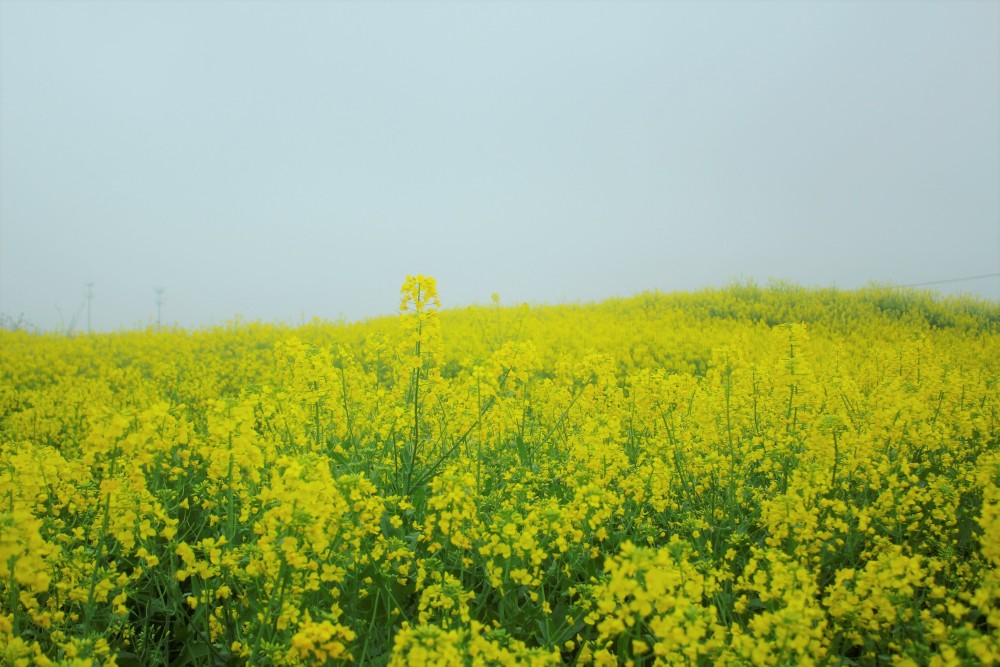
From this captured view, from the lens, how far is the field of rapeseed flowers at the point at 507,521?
2205 millimetres

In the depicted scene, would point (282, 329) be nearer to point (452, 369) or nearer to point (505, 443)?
point (452, 369)

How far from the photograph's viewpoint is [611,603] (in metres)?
1.91

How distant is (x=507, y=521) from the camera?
289 centimetres

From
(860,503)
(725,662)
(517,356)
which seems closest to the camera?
(725,662)

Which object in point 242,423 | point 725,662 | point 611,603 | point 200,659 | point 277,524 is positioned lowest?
point 200,659

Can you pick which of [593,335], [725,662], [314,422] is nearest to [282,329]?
[593,335]

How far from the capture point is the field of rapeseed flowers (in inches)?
86.8

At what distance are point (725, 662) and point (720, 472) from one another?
212cm

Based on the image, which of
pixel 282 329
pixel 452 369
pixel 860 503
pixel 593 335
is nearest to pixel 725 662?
pixel 860 503

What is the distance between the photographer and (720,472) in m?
4.21

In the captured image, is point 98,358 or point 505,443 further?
point 98,358

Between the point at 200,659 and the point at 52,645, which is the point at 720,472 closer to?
→ the point at 200,659

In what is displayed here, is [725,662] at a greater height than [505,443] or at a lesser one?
lesser

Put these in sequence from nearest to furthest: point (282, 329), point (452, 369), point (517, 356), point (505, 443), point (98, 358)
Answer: point (517, 356) → point (505, 443) → point (452, 369) → point (98, 358) → point (282, 329)
